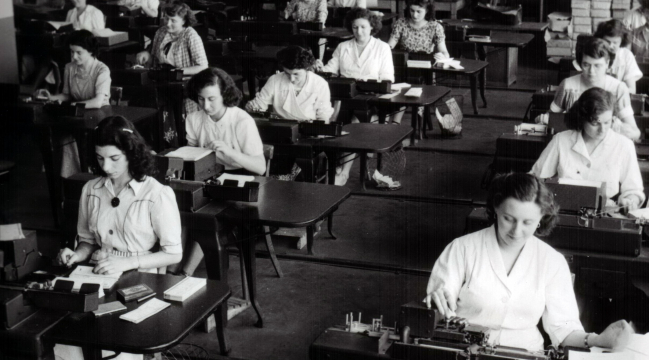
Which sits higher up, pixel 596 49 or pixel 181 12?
pixel 181 12

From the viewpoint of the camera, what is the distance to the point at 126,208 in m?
3.42

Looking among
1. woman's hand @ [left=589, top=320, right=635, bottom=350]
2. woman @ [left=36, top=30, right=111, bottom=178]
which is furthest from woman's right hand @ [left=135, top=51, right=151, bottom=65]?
woman's hand @ [left=589, top=320, right=635, bottom=350]

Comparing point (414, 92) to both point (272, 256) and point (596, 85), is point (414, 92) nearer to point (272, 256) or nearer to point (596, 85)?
point (596, 85)

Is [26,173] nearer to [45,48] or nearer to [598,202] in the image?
[45,48]

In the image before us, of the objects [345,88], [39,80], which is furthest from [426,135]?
[39,80]

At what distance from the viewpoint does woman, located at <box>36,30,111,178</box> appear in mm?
5859

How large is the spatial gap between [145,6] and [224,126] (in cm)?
588

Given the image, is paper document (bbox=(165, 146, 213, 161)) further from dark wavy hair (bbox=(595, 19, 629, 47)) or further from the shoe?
dark wavy hair (bbox=(595, 19, 629, 47))

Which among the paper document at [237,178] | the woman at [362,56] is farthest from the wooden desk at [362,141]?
the woman at [362,56]

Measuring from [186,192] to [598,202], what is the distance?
1.88m

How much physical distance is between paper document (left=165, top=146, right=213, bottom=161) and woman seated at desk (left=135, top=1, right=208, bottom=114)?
2.63 meters

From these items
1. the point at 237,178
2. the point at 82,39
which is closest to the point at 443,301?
the point at 237,178

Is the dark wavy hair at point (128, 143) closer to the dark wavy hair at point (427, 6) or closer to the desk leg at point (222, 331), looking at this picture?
the desk leg at point (222, 331)

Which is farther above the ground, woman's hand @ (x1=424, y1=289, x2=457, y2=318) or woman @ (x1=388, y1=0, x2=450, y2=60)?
woman @ (x1=388, y1=0, x2=450, y2=60)
